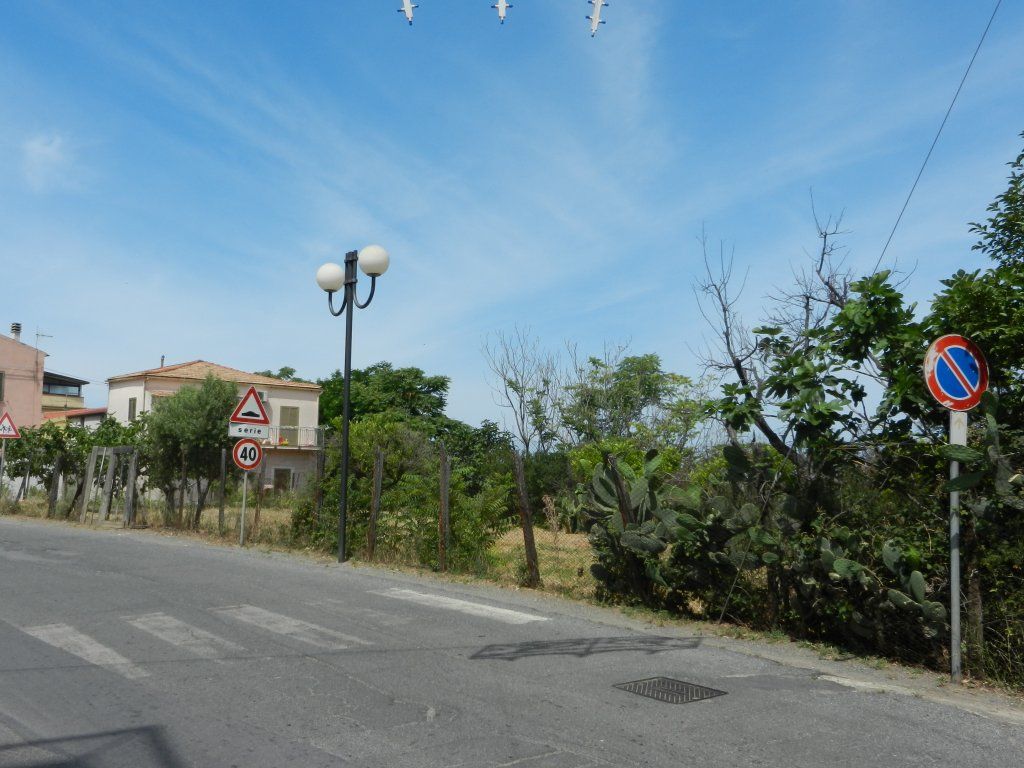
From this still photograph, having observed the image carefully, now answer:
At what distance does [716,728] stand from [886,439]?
11.2 ft

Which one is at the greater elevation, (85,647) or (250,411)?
(250,411)

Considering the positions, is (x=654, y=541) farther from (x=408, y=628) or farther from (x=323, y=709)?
(x=323, y=709)

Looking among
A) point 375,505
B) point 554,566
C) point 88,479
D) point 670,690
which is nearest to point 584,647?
point 670,690

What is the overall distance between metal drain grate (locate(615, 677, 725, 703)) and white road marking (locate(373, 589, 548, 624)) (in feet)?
8.41

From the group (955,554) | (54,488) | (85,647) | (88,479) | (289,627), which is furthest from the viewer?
(54,488)

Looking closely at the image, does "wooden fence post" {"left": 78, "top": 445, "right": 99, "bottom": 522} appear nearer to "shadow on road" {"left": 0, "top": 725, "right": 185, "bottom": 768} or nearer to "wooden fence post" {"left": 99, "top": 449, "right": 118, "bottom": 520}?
"wooden fence post" {"left": 99, "top": 449, "right": 118, "bottom": 520}

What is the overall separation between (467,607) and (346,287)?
6.62 meters

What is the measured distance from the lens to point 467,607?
9.91m

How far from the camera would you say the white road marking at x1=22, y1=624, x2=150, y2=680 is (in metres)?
6.77

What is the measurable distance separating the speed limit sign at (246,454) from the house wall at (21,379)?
38.9 metres

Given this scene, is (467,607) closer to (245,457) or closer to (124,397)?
(245,457)

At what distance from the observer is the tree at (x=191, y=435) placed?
19.2 meters

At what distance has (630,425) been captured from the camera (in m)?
33.7

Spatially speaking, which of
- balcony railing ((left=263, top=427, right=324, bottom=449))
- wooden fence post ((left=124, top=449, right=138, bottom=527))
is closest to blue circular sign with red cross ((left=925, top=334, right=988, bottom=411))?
wooden fence post ((left=124, top=449, right=138, bottom=527))
